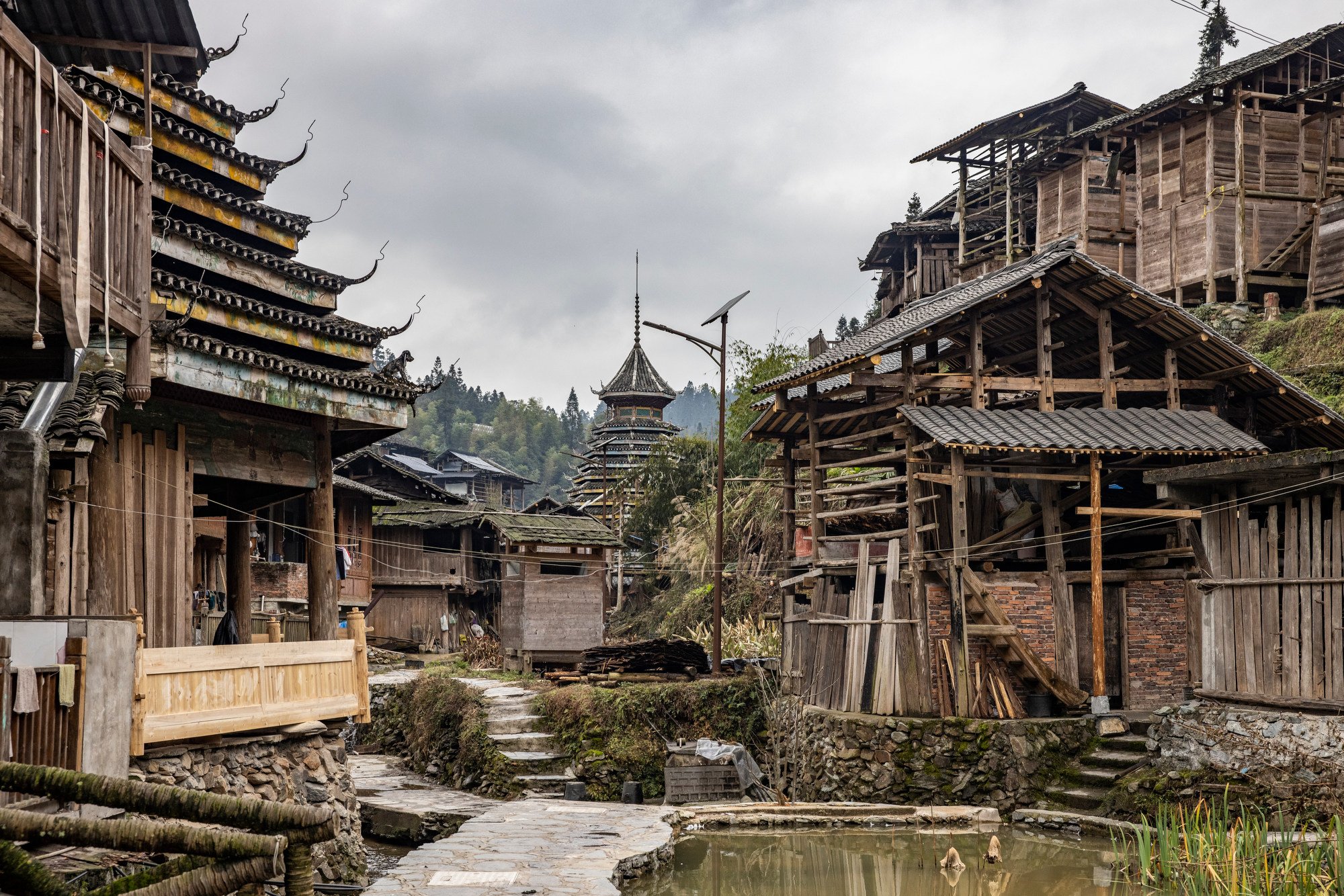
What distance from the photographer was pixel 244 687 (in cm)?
1319

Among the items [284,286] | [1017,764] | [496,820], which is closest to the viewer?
[496,820]

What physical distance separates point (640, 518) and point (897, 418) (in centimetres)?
2206

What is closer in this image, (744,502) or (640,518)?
(744,502)

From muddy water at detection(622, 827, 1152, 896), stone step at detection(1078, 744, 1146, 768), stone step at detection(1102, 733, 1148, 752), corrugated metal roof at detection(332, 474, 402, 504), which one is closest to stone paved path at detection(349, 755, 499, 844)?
muddy water at detection(622, 827, 1152, 896)

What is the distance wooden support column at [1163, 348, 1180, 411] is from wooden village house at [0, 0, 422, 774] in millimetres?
11691

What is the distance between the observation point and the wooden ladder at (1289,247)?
29.1 m

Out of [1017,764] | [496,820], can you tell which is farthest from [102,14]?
[1017,764]

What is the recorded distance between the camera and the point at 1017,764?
57.1 feet

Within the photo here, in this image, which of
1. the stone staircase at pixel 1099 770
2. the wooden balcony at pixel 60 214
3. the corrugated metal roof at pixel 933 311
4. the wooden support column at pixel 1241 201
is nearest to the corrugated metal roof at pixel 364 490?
the corrugated metal roof at pixel 933 311

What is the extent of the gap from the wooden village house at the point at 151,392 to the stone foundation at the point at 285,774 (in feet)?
0.97

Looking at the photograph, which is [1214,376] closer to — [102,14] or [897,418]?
[897,418]

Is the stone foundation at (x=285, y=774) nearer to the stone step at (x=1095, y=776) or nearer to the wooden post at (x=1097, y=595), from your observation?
the stone step at (x=1095, y=776)

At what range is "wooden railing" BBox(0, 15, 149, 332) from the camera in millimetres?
7055

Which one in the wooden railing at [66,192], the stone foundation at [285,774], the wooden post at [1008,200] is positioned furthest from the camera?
the wooden post at [1008,200]
